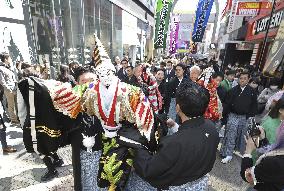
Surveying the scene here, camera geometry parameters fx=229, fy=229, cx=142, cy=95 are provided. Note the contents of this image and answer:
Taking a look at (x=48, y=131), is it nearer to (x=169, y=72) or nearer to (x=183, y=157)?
(x=183, y=157)

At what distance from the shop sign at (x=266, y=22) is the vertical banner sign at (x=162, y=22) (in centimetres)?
392

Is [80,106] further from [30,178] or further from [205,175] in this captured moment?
[30,178]

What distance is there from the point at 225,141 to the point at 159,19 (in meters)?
7.59

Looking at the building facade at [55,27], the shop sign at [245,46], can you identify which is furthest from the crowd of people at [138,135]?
the shop sign at [245,46]

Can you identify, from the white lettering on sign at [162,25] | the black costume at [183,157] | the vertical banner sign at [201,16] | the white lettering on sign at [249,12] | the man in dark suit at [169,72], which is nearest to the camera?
the black costume at [183,157]

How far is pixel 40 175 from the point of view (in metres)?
Answer: 3.72

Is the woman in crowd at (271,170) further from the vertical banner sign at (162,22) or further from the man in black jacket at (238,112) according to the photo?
the vertical banner sign at (162,22)

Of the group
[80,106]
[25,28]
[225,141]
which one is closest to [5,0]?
[25,28]

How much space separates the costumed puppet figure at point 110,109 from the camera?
2170 mm

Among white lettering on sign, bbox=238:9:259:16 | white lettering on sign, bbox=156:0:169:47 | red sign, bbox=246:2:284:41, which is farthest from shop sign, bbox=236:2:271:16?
white lettering on sign, bbox=156:0:169:47

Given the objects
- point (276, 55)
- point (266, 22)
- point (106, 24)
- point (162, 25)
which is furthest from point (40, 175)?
point (106, 24)

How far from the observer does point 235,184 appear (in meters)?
3.71

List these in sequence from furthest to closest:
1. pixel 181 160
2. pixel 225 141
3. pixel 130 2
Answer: pixel 130 2, pixel 225 141, pixel 181 160

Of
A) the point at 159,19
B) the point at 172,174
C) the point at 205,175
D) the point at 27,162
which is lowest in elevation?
the point at 27,162
